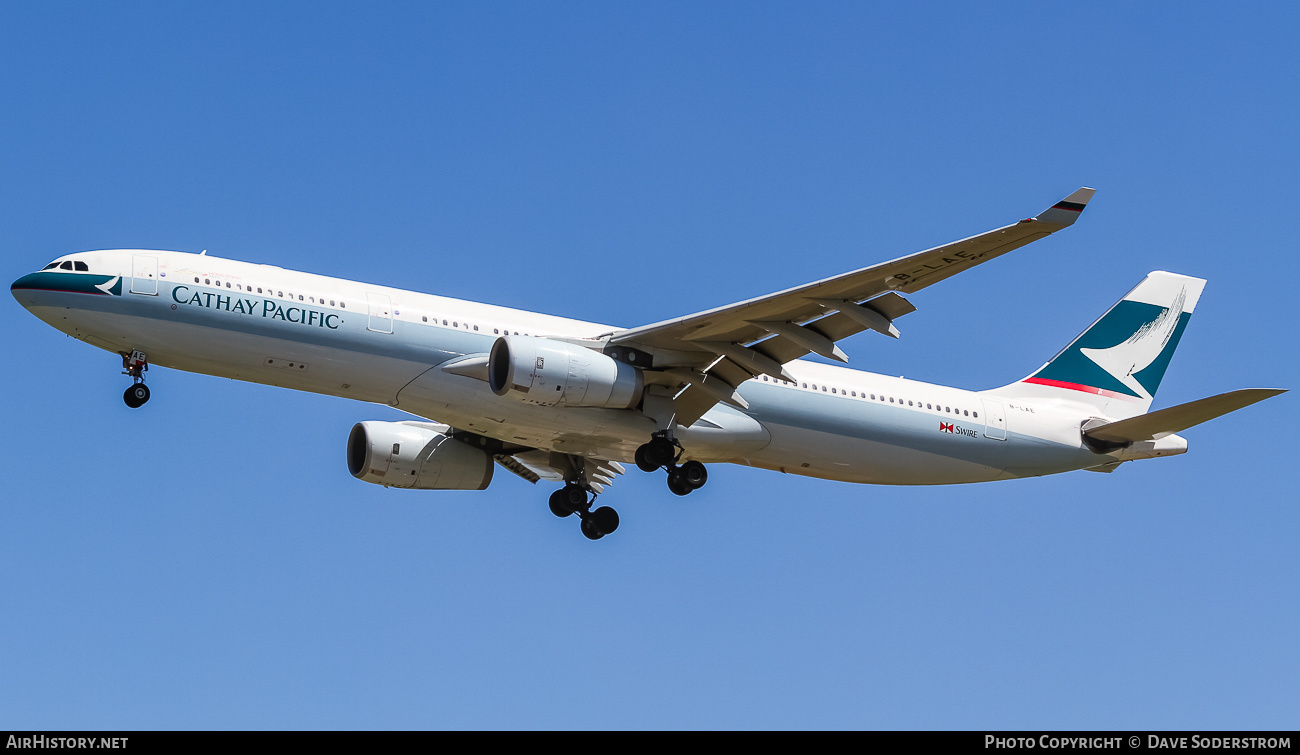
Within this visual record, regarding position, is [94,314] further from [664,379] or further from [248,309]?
[664,379]

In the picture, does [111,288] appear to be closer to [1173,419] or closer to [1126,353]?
[1173,419]

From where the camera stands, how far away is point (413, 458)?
108 feet

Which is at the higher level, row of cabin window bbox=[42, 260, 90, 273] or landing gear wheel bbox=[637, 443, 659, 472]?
row of cabin window bbox=[42, 260, 90, 273]

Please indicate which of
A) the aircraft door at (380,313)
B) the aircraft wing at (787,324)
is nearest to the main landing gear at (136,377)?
the aircraft door at (380,313)

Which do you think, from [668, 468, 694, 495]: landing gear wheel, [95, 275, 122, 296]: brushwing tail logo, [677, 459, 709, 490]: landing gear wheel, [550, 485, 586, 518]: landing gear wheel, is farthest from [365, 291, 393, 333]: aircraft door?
[550, 485, 586, 518]: landing gear wheel

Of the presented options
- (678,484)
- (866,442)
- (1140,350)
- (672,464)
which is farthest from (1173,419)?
(672,464)

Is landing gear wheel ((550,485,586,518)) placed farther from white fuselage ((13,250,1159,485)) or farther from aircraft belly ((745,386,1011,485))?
aircraft belly ((745,386,1011,485))

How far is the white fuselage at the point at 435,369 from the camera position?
87.8 feet

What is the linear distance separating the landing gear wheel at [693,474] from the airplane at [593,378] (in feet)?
0.12

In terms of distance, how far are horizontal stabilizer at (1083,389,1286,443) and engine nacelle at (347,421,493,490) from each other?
15149 mm

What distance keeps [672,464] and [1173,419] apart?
1169 cm

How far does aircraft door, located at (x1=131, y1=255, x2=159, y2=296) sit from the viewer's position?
26672mm
